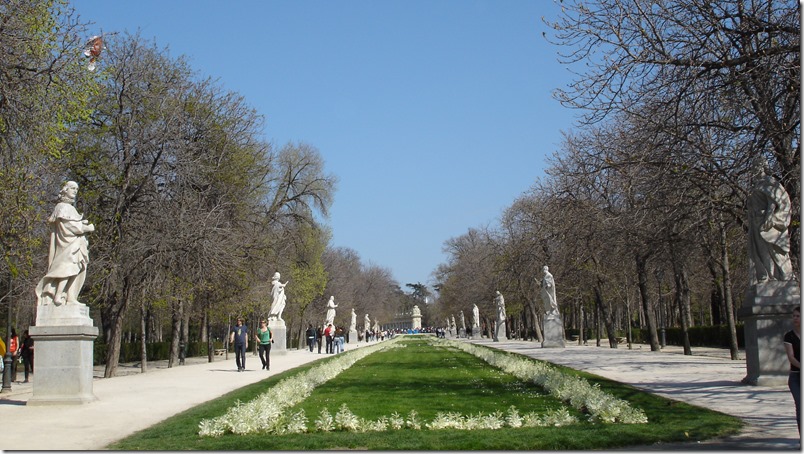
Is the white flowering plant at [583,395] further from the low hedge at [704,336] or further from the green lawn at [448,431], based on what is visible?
Result: the low hedge at [704,336]

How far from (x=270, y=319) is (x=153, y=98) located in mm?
18137

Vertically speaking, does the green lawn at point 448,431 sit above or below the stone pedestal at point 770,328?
below

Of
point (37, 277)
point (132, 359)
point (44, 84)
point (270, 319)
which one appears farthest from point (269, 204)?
point (44, 84)

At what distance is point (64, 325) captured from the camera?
1652cm

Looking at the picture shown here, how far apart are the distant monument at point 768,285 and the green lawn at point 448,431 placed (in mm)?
2423

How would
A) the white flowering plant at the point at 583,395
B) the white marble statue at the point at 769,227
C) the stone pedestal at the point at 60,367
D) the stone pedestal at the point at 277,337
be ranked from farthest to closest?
the stone pedestal at the point at 277,337 < the stone pedestal at the point at 60,367 < the white marble statue at the point at 769,227 < the white flowering plant at the point at 583,395

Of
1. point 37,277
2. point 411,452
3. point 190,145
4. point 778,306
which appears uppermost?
point 190,145

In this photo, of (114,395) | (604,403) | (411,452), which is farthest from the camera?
(114,395)

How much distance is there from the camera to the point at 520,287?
5834 centimetres

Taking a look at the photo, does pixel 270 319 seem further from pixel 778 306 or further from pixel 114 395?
pixel 778 306

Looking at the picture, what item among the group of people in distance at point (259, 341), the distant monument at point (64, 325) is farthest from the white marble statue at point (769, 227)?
the group of people in distance at point (259, 341)

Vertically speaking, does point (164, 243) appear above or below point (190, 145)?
below

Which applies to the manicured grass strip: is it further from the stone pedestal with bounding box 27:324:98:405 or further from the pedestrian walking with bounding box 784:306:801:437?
the stone pedestal with bounding box 27:324:98:405

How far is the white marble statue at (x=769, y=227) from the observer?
15.8 m
